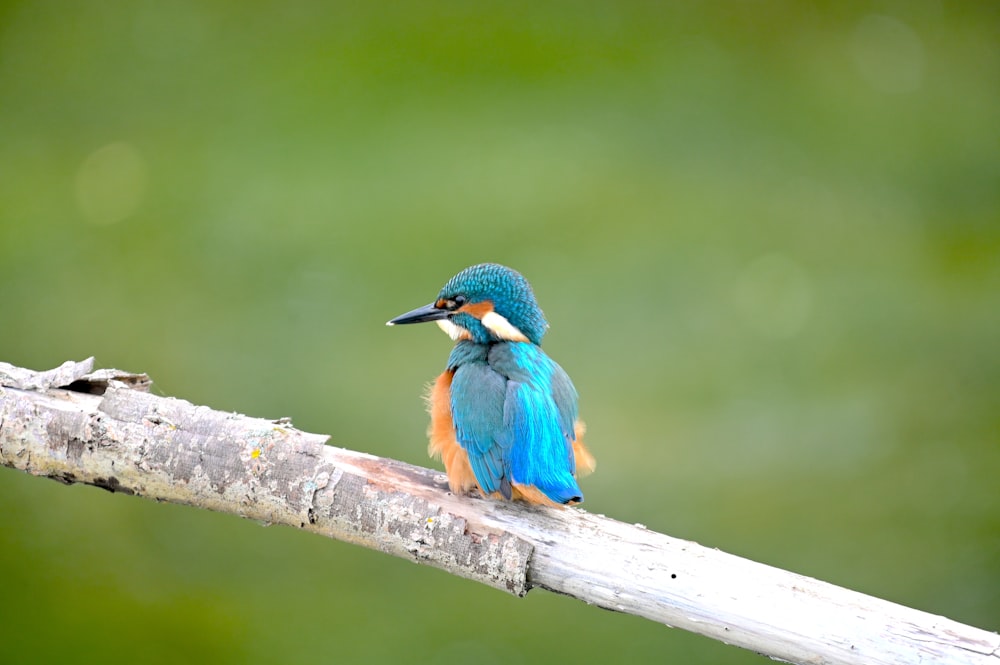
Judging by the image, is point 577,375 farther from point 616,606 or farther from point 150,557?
point 616,606

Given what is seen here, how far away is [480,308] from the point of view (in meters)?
1.91

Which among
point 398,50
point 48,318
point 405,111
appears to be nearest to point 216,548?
point 48,318

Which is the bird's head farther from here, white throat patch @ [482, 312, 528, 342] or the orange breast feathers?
the orange breast feathers

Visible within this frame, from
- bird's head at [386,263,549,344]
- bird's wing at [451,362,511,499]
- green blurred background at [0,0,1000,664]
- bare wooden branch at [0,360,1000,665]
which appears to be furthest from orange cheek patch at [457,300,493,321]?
green blurred background at [0,0,1000,664]

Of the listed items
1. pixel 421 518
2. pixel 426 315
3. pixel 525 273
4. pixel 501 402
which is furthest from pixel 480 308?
pixel 525 273

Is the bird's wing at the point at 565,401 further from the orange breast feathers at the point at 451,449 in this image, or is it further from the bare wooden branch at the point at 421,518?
the bare wooden branch at the point at 421,518

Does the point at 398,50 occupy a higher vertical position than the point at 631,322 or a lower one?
higher

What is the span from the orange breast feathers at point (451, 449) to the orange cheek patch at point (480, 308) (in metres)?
0.12

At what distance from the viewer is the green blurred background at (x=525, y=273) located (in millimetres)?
2967

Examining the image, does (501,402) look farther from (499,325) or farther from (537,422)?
(499,325)

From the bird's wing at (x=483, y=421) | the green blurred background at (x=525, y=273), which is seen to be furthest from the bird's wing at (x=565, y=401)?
the green blurred background at (x=525, y=273)

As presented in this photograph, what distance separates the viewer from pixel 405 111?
14.5 feet

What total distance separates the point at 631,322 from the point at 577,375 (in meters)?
0.35

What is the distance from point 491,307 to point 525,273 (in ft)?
6.15
